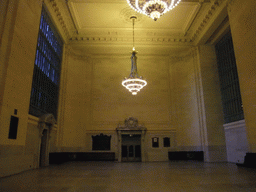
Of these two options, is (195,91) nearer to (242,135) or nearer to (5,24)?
(242,135)

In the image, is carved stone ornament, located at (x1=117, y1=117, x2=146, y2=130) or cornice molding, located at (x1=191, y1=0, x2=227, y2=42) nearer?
cornice molding, located at (x1=191, y1=0, x2=227, y2=42)

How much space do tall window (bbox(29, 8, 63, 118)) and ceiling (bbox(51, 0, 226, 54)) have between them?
1453 millimetres

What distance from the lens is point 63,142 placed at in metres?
12.2

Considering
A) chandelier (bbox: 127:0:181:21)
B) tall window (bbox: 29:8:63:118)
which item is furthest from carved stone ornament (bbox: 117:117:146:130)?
chandelier (bbox: 127:0:181:21)

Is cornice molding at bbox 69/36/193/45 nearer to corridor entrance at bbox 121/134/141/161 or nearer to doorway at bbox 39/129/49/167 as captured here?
corridor entrance at bbox 121/134/141/161

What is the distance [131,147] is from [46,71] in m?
7.41

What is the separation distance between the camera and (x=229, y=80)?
1180cm

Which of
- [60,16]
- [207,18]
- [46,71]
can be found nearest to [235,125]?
[207,18]

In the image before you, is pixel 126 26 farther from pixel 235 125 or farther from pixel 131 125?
pixel 235 125

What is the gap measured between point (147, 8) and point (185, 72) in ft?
28.0

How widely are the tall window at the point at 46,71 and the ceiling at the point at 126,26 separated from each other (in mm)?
1453

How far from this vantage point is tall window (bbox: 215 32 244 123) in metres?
11.0

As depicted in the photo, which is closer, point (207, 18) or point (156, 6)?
point (156, 6)

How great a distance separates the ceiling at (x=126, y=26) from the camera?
1098 cm
